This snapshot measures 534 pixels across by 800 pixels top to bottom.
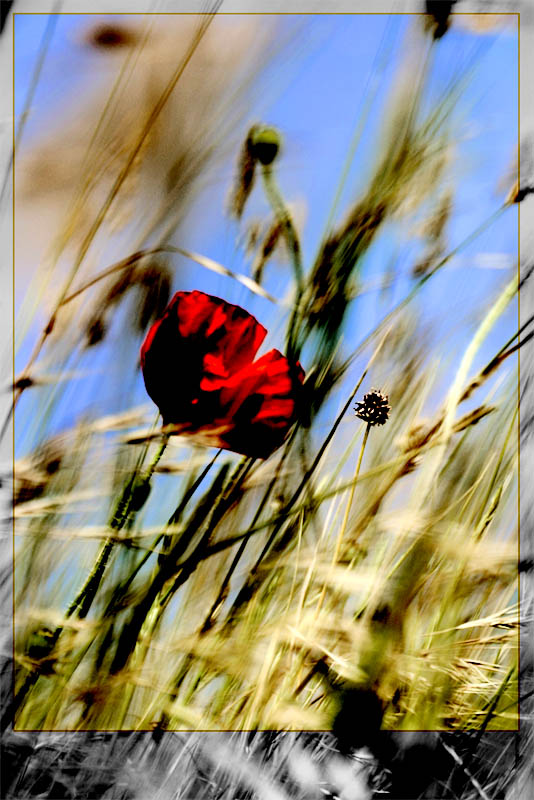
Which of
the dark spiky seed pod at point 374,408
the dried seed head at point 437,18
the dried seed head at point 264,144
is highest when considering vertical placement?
the dried seed head at point 437,18

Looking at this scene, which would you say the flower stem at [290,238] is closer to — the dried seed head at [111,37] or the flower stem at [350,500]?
the flower stem at [350,500]

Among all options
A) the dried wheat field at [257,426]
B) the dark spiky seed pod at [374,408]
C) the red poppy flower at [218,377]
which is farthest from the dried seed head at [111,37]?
the dark spiky seed pod at [374,408]

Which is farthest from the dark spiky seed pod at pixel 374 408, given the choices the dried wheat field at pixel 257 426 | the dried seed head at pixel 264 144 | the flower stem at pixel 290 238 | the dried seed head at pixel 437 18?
the dried seed head at pixel 437 18

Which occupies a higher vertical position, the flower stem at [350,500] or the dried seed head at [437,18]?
the dried seed head at [437,18]

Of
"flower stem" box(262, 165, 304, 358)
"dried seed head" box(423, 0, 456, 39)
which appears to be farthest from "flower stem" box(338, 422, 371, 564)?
"dried seed head" box(423, 0, 456, 39)

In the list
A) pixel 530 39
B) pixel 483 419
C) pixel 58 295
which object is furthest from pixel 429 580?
pixel 530 39
